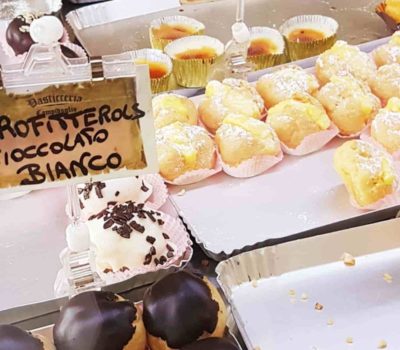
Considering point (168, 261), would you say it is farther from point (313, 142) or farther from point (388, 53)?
point (388, 53)

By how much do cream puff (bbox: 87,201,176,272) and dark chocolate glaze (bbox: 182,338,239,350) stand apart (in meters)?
0.27

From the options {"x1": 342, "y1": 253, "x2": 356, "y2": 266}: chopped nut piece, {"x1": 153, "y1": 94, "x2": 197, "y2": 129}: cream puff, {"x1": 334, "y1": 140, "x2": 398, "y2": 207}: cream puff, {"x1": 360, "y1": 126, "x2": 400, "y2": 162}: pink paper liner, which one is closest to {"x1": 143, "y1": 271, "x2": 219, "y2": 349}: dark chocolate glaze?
{"x1": 342, "y1": 253, "x2": 356, "y2": 266}: chopped nut piece

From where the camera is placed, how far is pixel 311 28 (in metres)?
2.06

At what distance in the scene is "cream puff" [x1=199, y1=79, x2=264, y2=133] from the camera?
1.61m

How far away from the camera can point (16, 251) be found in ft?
4.33

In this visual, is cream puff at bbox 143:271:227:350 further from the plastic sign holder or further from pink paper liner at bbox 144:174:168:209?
pink paper liner at bbox 144:174:168:209

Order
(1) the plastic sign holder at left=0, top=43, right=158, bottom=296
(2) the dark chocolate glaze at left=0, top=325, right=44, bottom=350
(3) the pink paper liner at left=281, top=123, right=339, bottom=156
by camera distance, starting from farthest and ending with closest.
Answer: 1. (3) the pink paper liner at left=281, top=123, right=339, bottom=156
2. (2) the dark chocolate glaze at left=0, top=325, right=44, bottom=350
3. (1) the plastic sign holder at left=0, top=43, right=158, bottom=296

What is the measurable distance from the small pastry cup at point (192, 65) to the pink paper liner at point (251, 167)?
17.0 inches

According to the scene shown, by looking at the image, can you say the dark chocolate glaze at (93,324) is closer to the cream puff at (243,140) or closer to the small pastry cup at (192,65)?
the cream puff at (243,140)

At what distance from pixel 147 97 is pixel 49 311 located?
0.49 meters

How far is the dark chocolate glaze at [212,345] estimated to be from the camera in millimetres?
964

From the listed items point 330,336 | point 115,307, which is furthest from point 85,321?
point 330,336

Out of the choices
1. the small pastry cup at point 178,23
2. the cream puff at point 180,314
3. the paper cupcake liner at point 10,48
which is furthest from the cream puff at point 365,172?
the paper cupcake liner at point 10,48

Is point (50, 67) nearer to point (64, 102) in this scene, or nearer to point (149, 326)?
point (64, 102)
